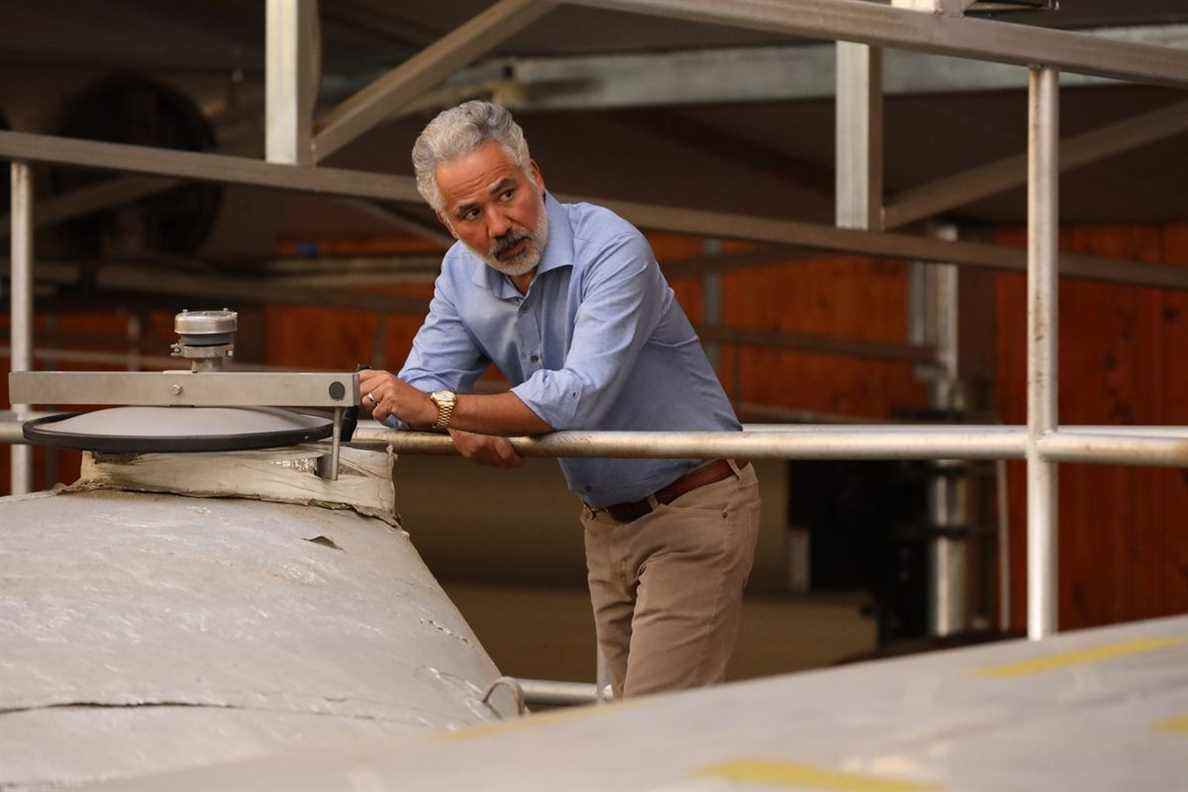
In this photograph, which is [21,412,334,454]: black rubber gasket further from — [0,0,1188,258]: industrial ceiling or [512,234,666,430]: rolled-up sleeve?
[0,0,1188,258]: industrial ceiling

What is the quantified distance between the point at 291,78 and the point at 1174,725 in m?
3.31

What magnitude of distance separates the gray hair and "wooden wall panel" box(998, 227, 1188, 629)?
7.29 m

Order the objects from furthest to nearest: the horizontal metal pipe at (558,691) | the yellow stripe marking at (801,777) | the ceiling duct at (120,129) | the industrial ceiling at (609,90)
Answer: the ceiling duct at (120,129) → the industrial ceiling at (609,90) → the horizontal metal pipe at (558,691) → the yellow stripe marking at (801,777)

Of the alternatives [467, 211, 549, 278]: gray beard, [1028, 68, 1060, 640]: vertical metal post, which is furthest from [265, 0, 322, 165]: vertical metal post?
[1028, 68, 1060, 640]: vertical metal post

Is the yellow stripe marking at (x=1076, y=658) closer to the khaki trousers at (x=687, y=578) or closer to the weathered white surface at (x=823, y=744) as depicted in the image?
the weathered white surface at (x=823, y=744)

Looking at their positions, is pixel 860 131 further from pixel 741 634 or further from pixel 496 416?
pixel 741 634

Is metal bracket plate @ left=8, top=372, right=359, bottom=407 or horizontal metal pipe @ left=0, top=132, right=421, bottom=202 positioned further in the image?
horizontal metal pipe @ left=0, top=132, right=421, bottom=202

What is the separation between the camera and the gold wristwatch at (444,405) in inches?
104

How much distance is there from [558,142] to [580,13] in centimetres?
139

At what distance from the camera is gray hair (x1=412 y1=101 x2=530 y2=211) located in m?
2.80

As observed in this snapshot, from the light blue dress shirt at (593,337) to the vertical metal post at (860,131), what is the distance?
1.61 m

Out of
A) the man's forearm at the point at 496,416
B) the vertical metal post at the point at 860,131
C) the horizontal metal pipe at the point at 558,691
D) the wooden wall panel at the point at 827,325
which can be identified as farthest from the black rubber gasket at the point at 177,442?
the wooden wall panel at the point at 827,325

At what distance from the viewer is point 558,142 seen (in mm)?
6664

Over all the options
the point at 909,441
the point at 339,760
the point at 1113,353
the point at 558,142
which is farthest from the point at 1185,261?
the point at 339,760
